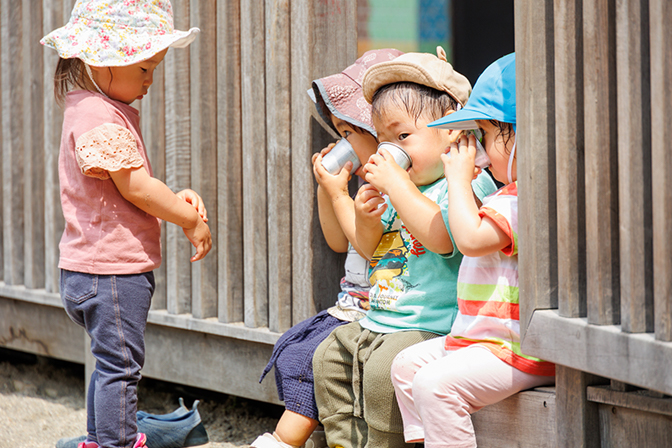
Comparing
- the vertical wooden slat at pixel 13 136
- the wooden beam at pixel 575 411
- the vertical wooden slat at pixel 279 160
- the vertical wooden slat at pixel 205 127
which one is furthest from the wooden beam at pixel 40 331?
the wooden beam at pixel 575 411

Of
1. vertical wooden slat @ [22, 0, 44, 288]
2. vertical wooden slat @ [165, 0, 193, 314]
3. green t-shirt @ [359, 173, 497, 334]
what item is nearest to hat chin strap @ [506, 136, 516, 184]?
green t-shirt @ [359, 173, 497, 334]

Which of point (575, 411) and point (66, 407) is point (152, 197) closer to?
point (575, 411)

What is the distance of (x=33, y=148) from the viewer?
13.1 ft

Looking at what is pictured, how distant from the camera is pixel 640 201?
1484 mm

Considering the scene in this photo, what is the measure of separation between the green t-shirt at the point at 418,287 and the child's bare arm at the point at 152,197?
0.71m

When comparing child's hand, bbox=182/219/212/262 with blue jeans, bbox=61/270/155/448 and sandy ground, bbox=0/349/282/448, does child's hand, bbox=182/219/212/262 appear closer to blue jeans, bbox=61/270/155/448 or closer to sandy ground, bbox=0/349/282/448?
blue jeans, bbox=61/270/155/448

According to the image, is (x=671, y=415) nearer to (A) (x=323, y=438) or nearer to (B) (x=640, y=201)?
(B) (x=640, y=201)

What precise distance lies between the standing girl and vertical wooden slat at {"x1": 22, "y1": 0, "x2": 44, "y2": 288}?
1.61 meters

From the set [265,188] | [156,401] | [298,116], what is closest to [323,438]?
[265,188]

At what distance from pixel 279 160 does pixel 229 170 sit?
0.30 meters

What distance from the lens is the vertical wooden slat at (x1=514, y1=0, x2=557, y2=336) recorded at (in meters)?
1.73

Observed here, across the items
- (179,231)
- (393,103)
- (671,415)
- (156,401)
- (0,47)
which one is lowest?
(156,401)

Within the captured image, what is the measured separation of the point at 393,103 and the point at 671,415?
1231 mm

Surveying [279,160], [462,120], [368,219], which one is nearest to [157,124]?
[279,160]
